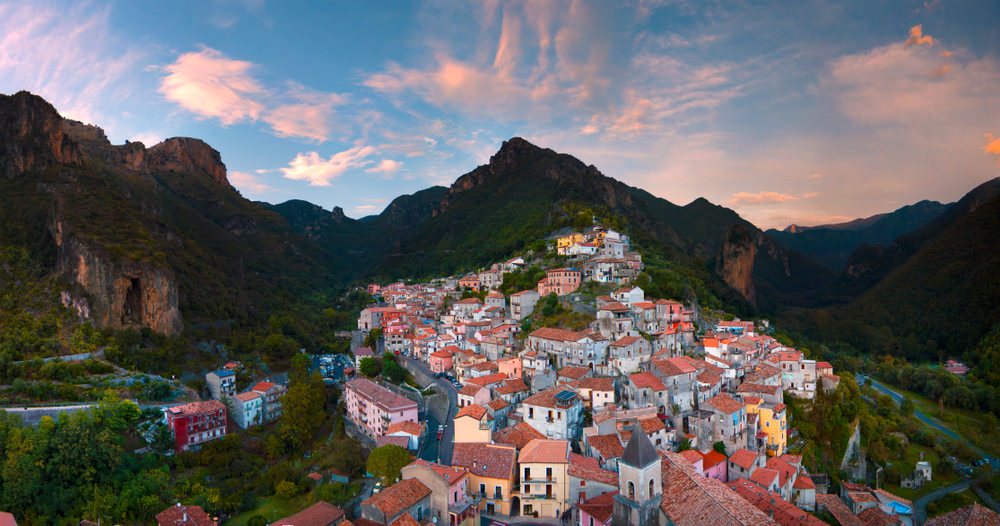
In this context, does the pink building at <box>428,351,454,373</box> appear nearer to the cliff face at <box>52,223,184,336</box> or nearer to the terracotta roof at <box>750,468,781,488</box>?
the terracotta roof at <box>750,468,781,488</box>

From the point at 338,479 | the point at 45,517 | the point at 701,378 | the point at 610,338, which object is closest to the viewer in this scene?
the point at 45,517

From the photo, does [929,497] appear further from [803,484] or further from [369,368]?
[369,368]

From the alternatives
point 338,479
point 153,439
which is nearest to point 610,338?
point 338,479

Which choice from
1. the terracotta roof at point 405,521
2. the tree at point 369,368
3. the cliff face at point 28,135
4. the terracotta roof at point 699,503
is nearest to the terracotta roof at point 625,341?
the terracotta roof at point 699,503

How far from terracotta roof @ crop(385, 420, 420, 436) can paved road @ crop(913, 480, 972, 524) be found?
33.6m

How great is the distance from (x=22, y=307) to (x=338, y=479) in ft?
135

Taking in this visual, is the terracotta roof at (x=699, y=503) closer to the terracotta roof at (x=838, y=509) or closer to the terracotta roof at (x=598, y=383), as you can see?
the terracotta roof at (x=598, y=383)

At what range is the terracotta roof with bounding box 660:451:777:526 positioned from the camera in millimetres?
18016

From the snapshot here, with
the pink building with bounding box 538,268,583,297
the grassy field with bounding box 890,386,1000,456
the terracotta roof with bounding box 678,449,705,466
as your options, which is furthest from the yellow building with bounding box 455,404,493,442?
the grassy field with bounding box 890,386,1000,456

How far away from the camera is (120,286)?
53500mm

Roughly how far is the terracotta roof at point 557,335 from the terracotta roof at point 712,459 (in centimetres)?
1163

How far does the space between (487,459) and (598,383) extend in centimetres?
1022

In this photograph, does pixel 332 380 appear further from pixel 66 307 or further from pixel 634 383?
pixel 634 383

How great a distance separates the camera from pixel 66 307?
51.3 m
